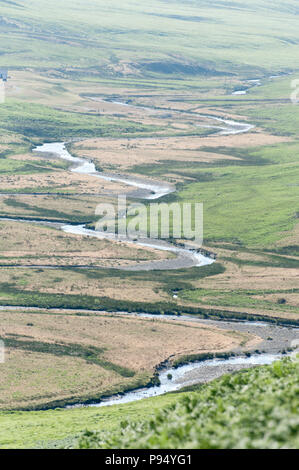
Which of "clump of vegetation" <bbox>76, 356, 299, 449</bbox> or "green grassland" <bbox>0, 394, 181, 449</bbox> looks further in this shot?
"green grassland" <bbox>0, 394, 181, 449</bbox>

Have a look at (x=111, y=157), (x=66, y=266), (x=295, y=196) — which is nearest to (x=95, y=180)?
(x=111, y=157)

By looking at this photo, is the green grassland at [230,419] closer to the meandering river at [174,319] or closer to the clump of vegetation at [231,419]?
the clump of vegetation at [231,419]

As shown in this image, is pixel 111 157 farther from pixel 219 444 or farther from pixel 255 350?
pixel 219 444

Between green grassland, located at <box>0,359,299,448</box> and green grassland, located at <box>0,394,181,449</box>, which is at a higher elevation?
green grassland, located at <box>0,359,299,448</box>
